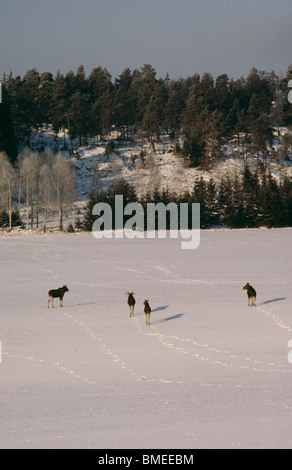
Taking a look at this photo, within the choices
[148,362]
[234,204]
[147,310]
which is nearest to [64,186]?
[234,204]

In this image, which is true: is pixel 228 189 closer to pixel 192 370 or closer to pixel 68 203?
pixel 68 203

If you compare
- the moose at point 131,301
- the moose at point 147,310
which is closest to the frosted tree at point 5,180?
the moose at point 131,301

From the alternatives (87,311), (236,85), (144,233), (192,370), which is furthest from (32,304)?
(236,85)

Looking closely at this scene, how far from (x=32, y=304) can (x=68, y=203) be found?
50.9m

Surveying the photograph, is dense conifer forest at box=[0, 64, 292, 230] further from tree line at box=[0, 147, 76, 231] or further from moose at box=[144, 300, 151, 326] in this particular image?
moose at box=[144, 300, 151, 326]

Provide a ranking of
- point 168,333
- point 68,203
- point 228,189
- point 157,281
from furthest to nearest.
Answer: point 68,203 < point 228,189 < point 157,281 < point 168,333

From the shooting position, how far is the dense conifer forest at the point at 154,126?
65.4m

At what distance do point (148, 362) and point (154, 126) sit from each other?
90.0 m

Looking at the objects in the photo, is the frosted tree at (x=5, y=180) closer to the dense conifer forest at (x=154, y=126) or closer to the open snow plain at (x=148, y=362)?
the dense conifer forest at (x=154, y=126)

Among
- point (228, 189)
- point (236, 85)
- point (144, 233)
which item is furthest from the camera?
point (236, 85)

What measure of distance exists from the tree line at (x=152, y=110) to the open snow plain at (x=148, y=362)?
198 feet
